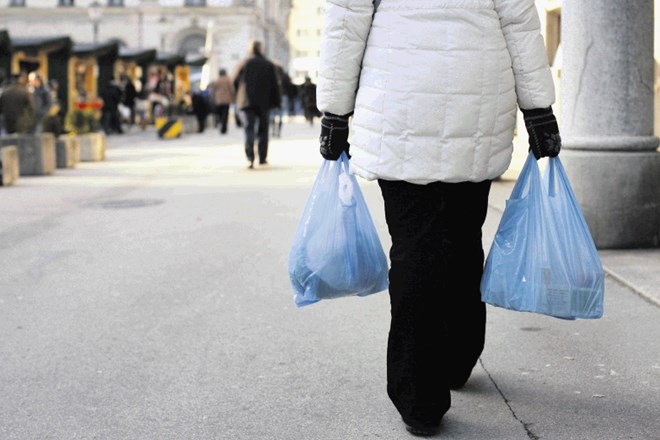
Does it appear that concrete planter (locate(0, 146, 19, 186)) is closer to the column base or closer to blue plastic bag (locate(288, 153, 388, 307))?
the column base

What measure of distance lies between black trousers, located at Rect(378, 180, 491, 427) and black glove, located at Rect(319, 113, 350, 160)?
8.1 inches

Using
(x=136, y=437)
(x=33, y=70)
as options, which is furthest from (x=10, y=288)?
(x=33, y=70)

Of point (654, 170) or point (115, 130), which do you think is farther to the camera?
point (115, 130)

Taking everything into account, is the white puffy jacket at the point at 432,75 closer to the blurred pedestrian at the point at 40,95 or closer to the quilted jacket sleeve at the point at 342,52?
the quilted jacket sleeve at the point at 342,52

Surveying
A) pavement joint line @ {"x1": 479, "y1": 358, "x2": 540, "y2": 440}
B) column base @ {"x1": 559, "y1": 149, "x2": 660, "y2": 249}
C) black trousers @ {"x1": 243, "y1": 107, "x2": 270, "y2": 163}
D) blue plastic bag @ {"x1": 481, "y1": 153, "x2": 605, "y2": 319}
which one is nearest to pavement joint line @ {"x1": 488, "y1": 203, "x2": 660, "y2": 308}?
column base @ {"x1": 559, "y1": 149, "x2": 660, "y2": 249}

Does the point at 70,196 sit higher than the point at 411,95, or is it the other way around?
the point at 411,95

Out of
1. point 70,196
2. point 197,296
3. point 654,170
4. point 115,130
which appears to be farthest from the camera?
point 115,130

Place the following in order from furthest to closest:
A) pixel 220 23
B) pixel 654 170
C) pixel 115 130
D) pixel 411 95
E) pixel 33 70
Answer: pixel 220 23 < pixel 115 130 < pixel 33 70 < pixel 654 170 < pixel 411 95

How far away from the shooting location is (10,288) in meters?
6.87

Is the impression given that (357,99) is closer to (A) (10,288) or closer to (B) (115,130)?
(A) (10,288)

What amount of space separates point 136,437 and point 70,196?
9.30m

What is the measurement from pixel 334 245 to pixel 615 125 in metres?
3.95

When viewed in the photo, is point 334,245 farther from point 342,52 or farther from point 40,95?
point 40,95

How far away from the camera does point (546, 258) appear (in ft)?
12.6
